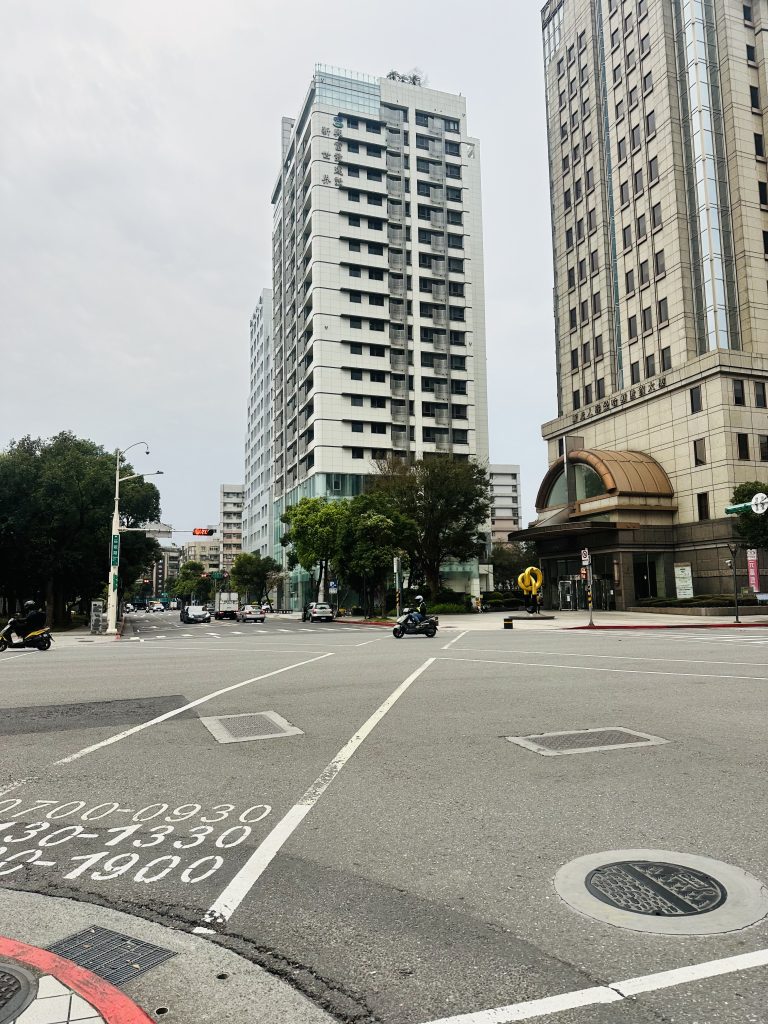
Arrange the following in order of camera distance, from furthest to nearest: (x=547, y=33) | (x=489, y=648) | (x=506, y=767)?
(x=547, y=33) → (x=489, y=648) → (x=506, y=767)

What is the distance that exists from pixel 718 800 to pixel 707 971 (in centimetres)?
253

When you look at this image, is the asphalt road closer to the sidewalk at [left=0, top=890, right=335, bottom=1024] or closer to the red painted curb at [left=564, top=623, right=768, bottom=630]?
the sidewalk at [left=0, top=890, right=335, bottom=1024]

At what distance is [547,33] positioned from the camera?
67.9m

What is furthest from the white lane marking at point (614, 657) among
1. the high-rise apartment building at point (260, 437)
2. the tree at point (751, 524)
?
the high-rise apartment building at point (260, 437)

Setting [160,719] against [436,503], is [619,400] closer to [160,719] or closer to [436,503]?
[436,503]

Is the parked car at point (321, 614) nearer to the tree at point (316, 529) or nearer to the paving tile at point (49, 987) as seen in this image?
the tree at point (316, 529)

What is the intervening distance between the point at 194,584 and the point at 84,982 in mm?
161568

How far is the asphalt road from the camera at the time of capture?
2908mm

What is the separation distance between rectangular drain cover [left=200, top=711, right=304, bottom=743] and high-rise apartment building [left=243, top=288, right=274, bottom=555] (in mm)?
98875

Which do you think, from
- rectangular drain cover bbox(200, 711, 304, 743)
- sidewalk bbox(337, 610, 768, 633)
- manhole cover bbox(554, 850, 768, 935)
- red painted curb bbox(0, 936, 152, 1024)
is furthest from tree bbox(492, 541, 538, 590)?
red painted curb bbox(0, 936, 152, 1024)

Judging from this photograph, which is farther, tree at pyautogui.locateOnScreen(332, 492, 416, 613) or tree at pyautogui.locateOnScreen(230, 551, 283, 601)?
tree at pyautogui.locateOnScreen(230, 551, 283, 601)

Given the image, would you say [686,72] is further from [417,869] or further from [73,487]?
[417,869]

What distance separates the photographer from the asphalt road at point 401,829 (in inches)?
114

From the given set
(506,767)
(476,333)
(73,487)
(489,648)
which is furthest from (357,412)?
(506,767)
